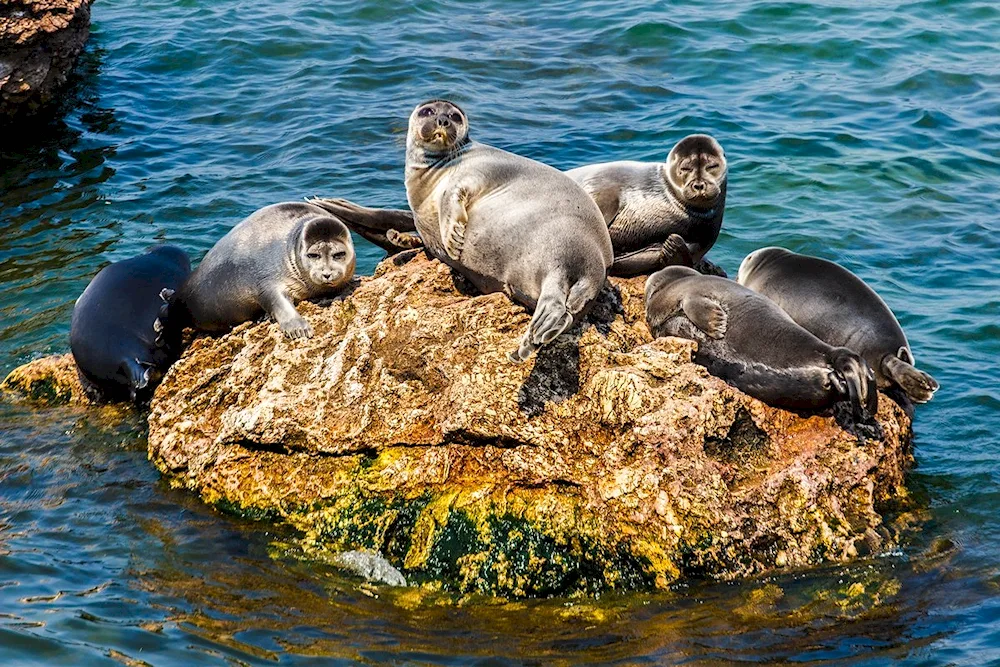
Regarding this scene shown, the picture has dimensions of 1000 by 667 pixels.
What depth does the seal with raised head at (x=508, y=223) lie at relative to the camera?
224 inches

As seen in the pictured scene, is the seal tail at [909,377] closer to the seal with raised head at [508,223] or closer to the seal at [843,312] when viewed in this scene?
the seal at [843,312]

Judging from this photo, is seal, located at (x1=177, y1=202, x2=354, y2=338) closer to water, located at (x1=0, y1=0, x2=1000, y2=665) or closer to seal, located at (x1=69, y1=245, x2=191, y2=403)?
seal, located at (x1=69, y1=245, x2=191, y2=403)

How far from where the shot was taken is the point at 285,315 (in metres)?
6.45

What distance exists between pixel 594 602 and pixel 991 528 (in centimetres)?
231

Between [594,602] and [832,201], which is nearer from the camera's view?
[594,602]

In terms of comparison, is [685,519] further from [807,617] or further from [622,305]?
[622,305]

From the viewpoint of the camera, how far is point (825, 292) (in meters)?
6.54

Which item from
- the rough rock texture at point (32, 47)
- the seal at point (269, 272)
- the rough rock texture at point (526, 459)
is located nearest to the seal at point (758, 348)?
the rough rock texture at point (526, 459)

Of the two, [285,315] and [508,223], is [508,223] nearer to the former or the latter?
[508,223]

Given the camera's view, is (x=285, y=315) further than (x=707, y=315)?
Yes

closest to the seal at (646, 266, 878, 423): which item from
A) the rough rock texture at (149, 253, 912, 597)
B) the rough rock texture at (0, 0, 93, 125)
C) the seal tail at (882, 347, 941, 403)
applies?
the rough rock texture at (149, 253, 912, 597)

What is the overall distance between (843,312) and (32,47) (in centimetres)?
933

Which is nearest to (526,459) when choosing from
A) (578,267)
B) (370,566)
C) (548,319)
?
(548,319)

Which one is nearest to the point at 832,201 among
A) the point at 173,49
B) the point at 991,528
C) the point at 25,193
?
the point at 991,528
